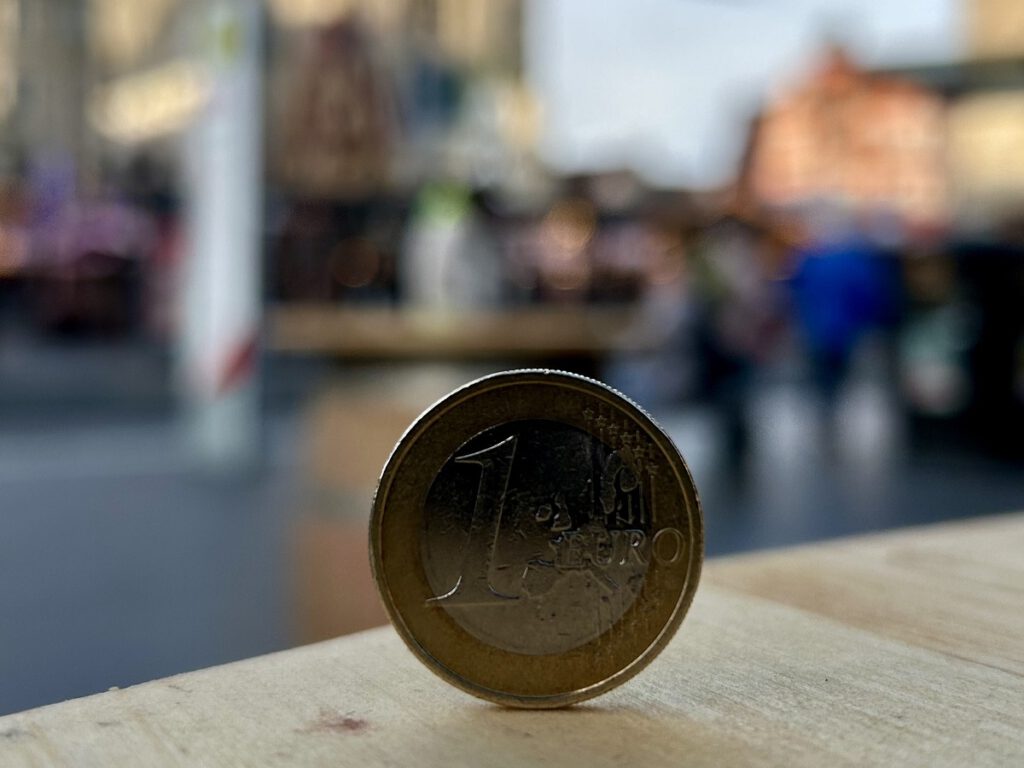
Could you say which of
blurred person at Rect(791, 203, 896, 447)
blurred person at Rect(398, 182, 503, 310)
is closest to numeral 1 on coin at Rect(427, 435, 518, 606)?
blurred person at Rect(398, 182, 503, 310)

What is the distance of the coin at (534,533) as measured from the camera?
655mm

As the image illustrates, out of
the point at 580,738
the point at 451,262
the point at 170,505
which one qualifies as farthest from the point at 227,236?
the point at 580,738

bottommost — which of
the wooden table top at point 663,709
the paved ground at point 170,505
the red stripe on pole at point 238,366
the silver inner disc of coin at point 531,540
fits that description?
the paved ground at point 170,505

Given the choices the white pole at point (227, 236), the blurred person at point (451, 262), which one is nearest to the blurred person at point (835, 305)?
the blurred person at point (451, 262)

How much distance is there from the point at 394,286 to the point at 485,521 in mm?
7168

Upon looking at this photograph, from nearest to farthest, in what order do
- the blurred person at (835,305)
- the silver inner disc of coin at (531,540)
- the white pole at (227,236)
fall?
the silver inner disc of coin at (531,540), the white pole at (227,236), the blurred person at (835,305)

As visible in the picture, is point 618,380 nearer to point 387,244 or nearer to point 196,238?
point 196,238

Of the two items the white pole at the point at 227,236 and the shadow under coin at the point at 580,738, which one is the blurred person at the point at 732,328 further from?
the shadow under coin at the point at 580,738

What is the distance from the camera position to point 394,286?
774cm

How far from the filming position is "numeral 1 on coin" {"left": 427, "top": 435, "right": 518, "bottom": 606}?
26.0 inches

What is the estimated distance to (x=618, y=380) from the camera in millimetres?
4570

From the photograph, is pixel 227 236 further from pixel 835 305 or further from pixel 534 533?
pixel 534 533

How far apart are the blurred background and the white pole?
1cm

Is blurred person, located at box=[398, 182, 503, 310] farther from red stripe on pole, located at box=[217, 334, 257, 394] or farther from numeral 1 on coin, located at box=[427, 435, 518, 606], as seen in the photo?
numeral 1 on coin, located at box=[427, 435, 518, 606]
